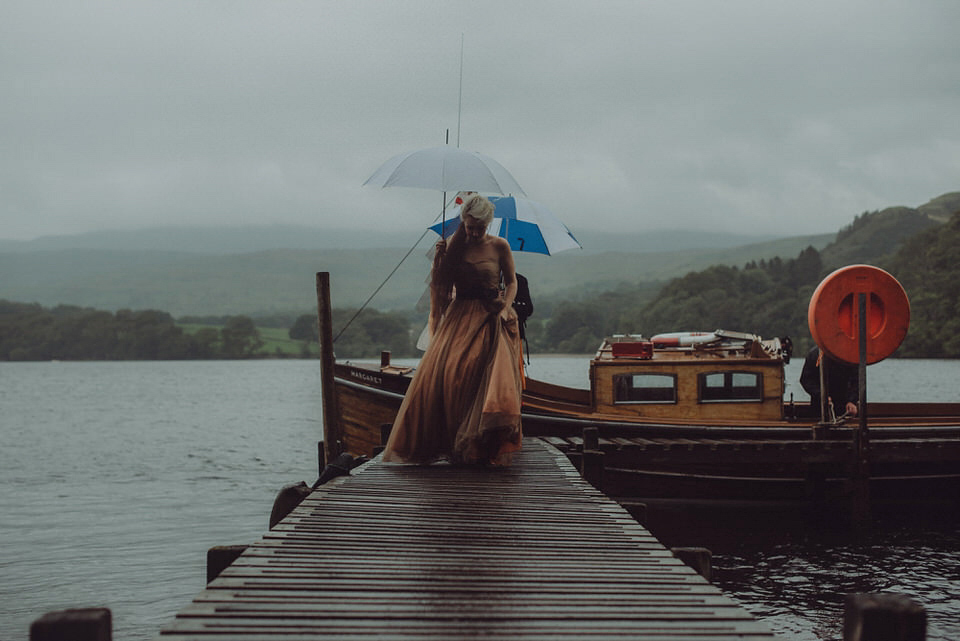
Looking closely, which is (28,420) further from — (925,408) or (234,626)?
(234,626)

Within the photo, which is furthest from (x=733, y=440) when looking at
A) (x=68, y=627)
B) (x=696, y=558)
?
(x=68, y=627)

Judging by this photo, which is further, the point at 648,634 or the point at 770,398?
the point at 770,398

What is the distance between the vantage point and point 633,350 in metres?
16.3

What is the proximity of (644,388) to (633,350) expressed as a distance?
2.21ft

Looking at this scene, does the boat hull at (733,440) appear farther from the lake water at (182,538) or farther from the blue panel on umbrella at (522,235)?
the blue panel on umbrella at (522,235)

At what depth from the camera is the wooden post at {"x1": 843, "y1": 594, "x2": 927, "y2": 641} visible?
120 inches

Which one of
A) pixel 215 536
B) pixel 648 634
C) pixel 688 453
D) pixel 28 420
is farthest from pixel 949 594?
pixel 28 420

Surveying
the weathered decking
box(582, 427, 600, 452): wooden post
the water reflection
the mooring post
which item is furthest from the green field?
the weathered decking

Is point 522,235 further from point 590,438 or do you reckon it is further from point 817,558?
point 817,558

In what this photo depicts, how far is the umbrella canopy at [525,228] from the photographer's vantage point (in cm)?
1301

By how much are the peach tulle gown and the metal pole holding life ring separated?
22.5 feet

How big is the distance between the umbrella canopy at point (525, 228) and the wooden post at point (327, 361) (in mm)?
1856

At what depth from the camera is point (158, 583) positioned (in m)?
15.5

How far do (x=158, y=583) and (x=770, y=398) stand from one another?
10452mm
